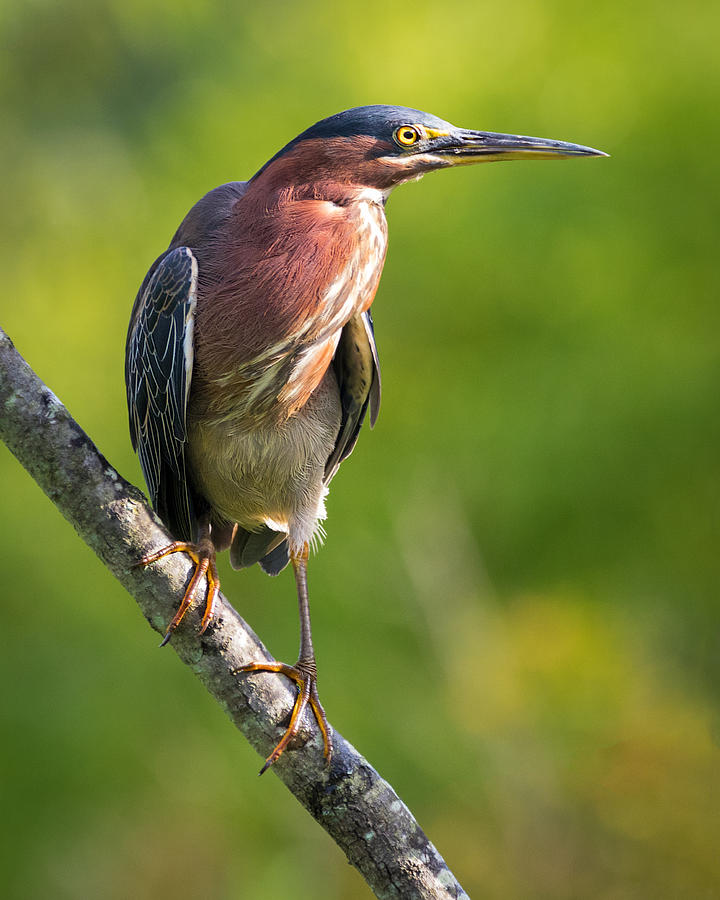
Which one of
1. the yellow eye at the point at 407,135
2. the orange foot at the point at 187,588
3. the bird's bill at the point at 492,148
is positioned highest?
the yellow eye at the point at 407,135

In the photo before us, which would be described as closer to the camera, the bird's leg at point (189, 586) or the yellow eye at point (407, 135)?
the bird's leg at point (189, 586)

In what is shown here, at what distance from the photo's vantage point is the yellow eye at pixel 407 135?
2404 mm

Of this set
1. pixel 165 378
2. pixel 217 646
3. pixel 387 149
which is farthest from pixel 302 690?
pixel 387 149

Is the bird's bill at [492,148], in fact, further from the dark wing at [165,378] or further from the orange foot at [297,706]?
the orange foot at [297,706]

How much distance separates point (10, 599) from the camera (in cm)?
622

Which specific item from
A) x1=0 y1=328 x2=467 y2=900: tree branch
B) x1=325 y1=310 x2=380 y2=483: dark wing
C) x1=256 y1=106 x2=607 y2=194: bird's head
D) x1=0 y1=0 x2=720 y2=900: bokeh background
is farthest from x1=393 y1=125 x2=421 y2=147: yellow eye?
x1=0 y1=0 x2=720 y2=900: bokeh background

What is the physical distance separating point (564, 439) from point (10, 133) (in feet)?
15.8

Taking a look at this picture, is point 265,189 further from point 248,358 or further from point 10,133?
point 10,133

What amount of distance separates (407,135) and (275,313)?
20.9 inches

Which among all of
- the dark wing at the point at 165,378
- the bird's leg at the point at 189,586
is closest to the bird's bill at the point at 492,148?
the dark wing at the point at 165,378

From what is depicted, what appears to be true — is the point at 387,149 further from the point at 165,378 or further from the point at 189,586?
the point at 189,586

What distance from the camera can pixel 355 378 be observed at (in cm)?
275

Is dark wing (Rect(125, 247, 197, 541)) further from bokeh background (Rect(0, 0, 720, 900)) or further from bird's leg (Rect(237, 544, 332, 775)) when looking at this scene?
bokeh background (Rect(0, 0, 720, 900))

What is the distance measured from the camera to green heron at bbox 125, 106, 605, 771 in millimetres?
2344
